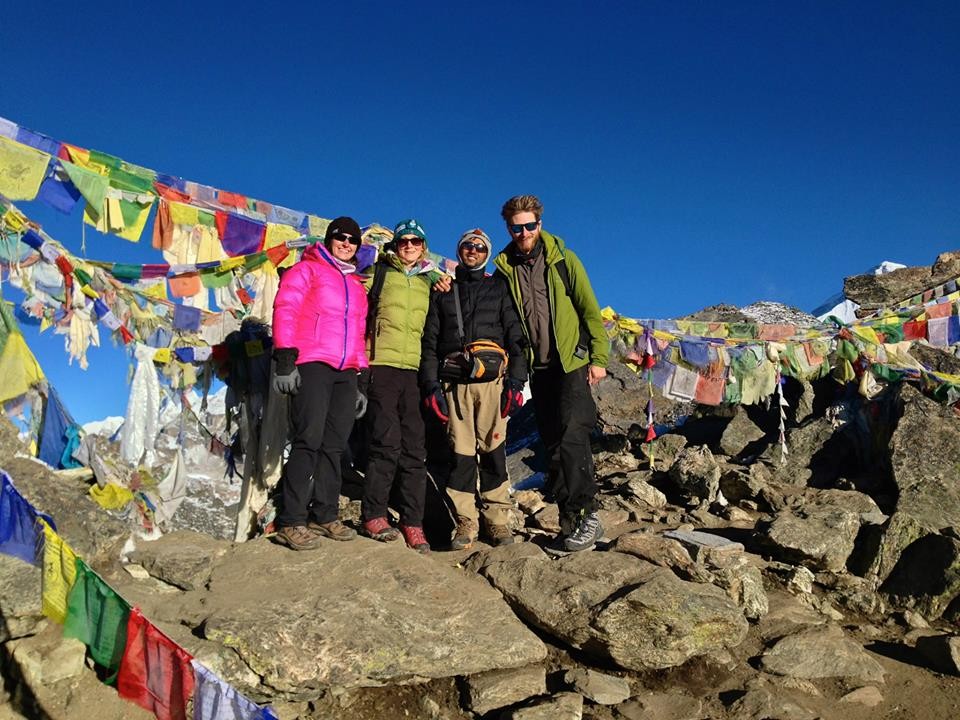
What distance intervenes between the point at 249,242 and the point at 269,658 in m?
6.01

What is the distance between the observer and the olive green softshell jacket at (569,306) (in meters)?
5.31

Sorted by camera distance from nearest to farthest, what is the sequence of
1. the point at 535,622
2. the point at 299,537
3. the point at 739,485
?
the point at 535,622 → the point at 299,537 → the point at 739,485

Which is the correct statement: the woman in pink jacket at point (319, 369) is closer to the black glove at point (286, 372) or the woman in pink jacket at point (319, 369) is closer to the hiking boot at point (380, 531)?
the black glove at point (286, 372)

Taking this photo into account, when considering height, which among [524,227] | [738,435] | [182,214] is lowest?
[738,435]

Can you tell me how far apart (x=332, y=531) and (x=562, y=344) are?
2.26 metres

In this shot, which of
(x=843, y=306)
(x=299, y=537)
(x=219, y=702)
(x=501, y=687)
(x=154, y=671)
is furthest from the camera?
(x=843, y=306)

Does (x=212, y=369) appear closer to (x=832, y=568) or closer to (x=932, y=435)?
(x=832, y=568)

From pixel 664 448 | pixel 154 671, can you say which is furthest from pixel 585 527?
pixel 664 448

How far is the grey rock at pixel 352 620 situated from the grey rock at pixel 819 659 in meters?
1.56

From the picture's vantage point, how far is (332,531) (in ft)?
17.5

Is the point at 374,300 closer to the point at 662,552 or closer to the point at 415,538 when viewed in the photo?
the point at 415,538

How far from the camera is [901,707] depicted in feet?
13.7

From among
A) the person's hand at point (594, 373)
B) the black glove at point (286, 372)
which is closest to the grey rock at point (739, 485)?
the person's hand at point (594, 373)

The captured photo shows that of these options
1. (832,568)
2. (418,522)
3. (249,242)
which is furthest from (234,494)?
(832,568)
